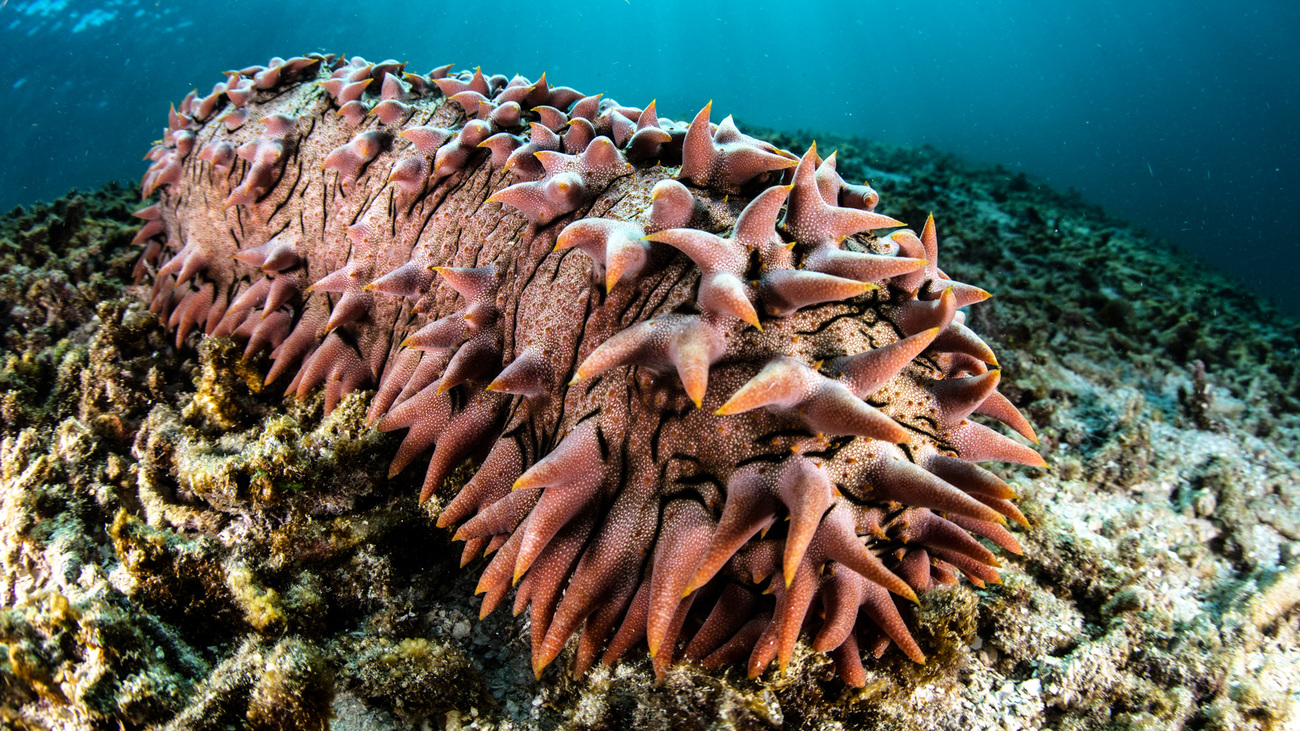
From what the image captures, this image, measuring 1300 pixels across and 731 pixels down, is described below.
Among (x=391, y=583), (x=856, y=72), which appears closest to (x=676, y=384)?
(x=391, y=583)

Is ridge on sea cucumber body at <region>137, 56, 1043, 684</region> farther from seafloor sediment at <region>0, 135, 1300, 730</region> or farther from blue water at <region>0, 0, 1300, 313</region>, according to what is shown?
blue water at <region>0, 0, 1300, 313</region>

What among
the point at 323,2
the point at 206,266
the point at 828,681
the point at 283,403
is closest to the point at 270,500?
the point at 283,403

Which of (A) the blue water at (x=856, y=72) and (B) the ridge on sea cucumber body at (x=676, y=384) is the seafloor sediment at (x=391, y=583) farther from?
(A) the blue water at (x=856, y=72)

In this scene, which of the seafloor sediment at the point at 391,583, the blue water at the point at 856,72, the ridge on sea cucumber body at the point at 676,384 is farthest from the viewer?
the blue water at the point at 856,72

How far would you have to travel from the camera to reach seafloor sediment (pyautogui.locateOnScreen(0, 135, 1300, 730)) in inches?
A: 67.4

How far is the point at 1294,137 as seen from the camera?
2309 inches

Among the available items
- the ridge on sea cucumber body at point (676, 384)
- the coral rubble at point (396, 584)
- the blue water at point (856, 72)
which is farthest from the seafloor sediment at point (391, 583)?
the blue water at point (856, 72)

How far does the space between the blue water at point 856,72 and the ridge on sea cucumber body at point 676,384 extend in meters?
13.7

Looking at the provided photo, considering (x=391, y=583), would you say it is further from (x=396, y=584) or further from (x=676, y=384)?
(x=676, y=384)

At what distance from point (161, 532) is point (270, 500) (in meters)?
0.45

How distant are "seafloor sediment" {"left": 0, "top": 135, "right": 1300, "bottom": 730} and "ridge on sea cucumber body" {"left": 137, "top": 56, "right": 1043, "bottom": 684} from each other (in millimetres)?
224

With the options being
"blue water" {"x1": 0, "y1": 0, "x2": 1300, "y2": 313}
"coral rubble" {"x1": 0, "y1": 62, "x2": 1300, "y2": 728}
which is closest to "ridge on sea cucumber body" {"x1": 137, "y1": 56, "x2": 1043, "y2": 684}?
"coral rubble" {"x1": 0, "y1": 62, "x2": 1300, "y2": 728}

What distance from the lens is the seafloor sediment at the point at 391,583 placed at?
5.62 ft

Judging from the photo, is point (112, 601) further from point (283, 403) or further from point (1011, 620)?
point (1011, 620)
